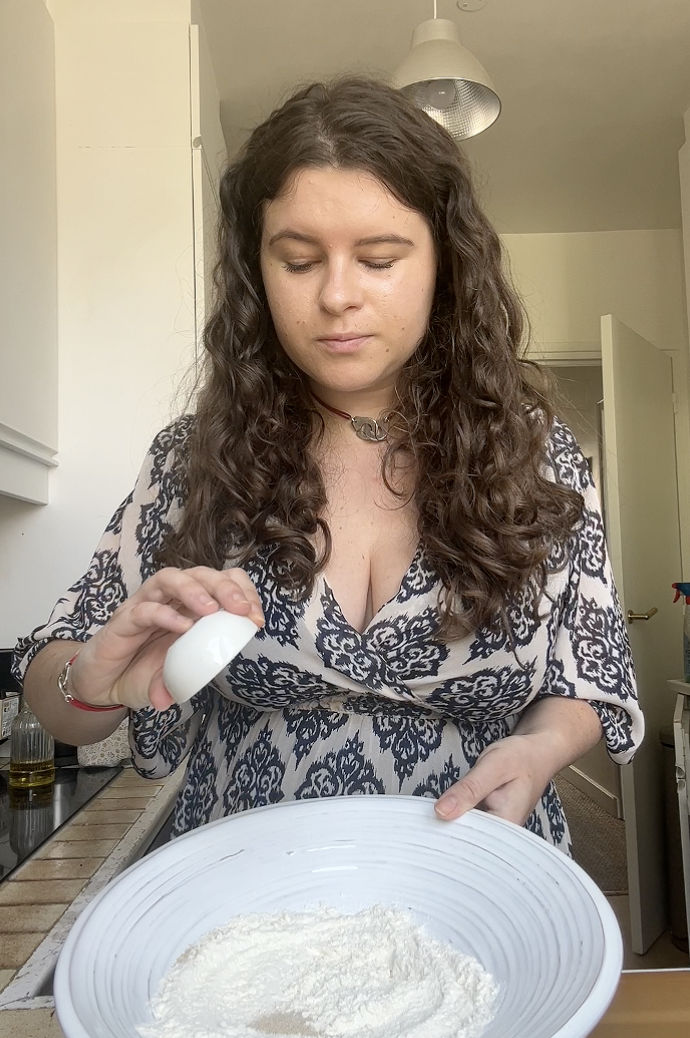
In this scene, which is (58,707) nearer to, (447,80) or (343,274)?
(343,274)

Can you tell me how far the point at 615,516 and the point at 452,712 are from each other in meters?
2.44

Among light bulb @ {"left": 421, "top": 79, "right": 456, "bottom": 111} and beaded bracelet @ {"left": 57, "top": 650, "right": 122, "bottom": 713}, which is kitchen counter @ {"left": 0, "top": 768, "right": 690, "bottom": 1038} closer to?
beaded bracelet @ {"left": 57, "top": 650, "right": 122, "bottom": 713}

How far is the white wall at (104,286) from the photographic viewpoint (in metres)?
2.07

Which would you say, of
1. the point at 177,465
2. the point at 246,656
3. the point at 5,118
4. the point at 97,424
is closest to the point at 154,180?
the point at 5,118

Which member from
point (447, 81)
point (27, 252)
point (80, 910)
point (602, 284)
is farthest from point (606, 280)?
point (80, 910)

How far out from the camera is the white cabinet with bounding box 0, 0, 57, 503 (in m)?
1.70

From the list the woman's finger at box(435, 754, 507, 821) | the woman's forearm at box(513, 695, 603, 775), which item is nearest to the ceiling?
the woman's forearm at box(513, 695, 603, 775)

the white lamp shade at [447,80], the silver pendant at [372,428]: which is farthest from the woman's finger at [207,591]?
the white lamp shade at [447,80]

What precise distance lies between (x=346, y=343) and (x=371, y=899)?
1.41 feet

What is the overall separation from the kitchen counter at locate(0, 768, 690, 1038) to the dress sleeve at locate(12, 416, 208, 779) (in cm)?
19

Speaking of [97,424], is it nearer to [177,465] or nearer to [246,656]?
[177,465]

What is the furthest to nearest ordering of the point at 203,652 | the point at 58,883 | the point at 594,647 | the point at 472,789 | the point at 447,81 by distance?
1. the point at 447,81
2. the point at 58,883
3. the point at 594,647
4. the point at 472,789
5. the point at 203,652

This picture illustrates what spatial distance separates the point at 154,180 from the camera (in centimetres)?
211

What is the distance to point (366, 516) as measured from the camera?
2.84 ft
